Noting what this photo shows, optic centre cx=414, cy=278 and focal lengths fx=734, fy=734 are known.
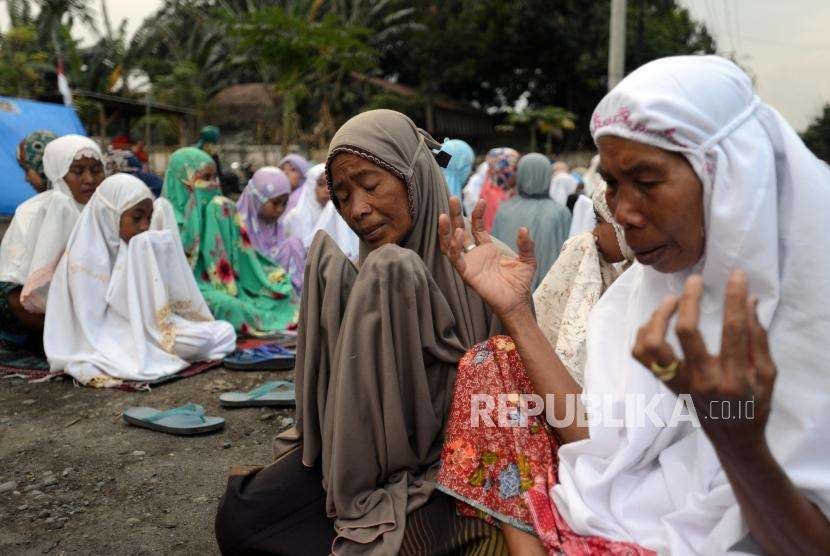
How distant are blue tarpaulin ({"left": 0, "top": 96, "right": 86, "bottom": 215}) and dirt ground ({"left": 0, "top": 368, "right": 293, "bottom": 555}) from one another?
4090 millimetres

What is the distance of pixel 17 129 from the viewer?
8664 millimetres

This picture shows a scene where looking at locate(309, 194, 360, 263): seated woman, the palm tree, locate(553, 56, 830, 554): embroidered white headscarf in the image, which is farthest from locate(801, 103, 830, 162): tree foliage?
locate(553, 56, 830, 554): embroidered white headscarf

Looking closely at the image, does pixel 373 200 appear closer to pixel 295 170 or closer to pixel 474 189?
pixel 295 170

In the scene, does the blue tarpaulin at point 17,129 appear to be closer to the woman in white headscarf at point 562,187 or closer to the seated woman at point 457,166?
the seated woman at point 457,166

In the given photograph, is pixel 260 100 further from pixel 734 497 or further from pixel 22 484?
pixel 734 497

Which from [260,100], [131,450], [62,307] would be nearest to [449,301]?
[131,450]

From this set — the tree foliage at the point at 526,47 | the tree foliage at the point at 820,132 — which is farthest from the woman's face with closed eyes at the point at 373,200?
the tree foliage at the point at 820,132

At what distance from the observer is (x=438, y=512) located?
6.18ft

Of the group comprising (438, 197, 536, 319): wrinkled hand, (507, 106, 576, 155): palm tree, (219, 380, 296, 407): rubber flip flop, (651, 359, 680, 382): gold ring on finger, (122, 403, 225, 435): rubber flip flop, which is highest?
(651, 359, 680, 382): gold ring on finger

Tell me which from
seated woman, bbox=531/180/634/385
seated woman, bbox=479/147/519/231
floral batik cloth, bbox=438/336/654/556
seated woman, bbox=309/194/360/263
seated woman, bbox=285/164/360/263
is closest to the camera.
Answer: floral batik cloth, bbox=438/336/654/556

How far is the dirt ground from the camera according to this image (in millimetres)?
2852

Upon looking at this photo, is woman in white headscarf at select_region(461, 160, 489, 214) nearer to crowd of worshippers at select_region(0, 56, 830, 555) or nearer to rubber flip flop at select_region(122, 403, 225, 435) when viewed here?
rubber flip flop at select_region(122, 403, 225, 435)

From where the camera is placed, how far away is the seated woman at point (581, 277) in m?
2.96

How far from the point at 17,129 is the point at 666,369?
9313mm
